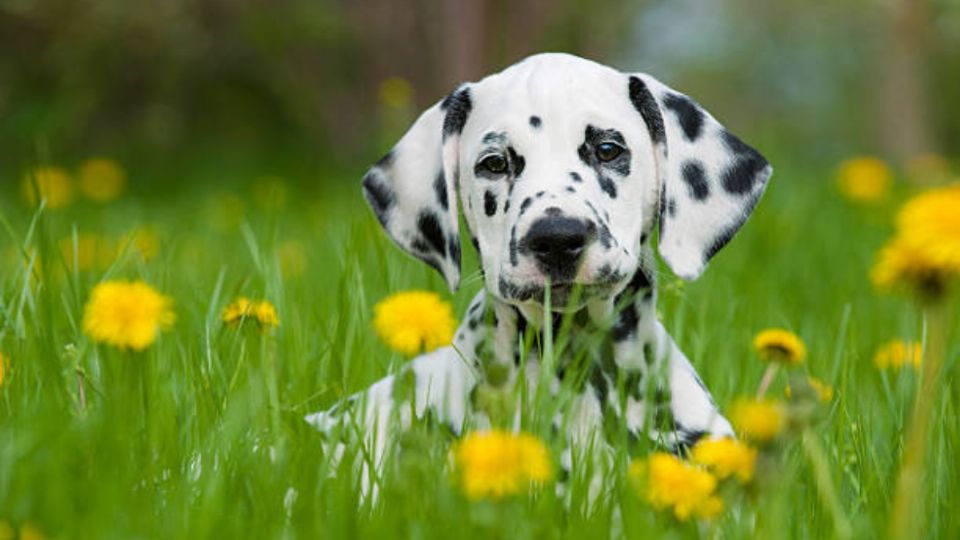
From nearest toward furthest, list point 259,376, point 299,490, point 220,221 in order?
point 299,490 → point 259,376 → point 220,221

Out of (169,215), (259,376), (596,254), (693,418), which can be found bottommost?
(169,215)

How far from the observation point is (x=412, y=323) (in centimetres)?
258

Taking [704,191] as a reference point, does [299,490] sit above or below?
below

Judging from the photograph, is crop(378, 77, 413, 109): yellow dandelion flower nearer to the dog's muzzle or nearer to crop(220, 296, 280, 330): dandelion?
crop(220, 296, 280, 330): dandelion

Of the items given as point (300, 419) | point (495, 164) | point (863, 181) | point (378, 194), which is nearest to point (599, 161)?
point (495, 164)

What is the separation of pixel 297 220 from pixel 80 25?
277 centimetres

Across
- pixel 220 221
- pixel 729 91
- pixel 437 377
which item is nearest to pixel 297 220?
pixel 220 221

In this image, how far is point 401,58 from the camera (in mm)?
8969

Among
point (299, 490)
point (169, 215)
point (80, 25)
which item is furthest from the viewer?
point (80, 25)

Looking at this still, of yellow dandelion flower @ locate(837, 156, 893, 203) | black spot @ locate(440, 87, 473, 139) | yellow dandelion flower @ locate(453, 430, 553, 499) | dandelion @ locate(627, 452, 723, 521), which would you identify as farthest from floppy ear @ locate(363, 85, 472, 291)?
yellow dandelion flower @ locate(837, 156, 893, 203)

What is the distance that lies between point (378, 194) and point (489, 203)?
1.28 ft

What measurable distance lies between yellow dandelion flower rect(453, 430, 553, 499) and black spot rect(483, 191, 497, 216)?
1.10m

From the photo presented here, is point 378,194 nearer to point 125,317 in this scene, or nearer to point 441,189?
point 441,189

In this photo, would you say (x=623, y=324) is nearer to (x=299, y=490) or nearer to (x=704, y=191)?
(x=704, y=191)
